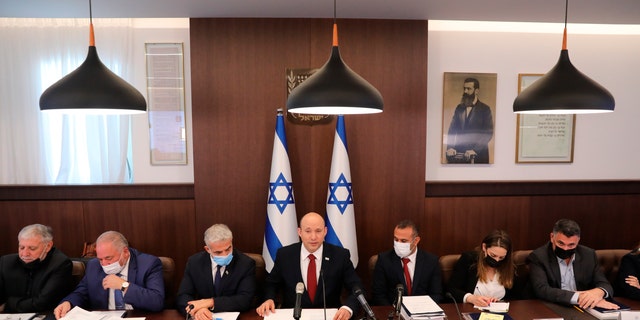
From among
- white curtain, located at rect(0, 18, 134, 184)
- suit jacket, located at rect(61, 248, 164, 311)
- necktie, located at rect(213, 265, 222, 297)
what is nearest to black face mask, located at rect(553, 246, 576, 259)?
necktie, located at rect(213, 265, 222, 297)

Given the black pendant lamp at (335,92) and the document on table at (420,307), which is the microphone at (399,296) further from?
the black pendant lamp at (335,92)

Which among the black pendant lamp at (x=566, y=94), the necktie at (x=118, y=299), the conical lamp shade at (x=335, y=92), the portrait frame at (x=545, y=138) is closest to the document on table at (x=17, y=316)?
the necktie at (x=118, y=299)

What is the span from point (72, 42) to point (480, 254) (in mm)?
3870

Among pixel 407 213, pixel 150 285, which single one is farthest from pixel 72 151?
pixel 407 213

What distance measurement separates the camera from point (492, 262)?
8.47ft

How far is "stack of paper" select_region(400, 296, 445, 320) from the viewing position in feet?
6.80

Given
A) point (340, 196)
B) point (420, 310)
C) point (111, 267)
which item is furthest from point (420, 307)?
point (111, 267)

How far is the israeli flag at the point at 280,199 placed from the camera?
3396mm

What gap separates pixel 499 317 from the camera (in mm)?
2090

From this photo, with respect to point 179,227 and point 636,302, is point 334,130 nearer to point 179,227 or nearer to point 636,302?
point 179,227

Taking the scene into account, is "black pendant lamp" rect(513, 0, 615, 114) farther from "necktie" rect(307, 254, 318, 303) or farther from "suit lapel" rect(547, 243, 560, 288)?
"necktie" rect(307, 254, 318, 303)

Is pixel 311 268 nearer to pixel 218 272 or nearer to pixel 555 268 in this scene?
pixel 218 272

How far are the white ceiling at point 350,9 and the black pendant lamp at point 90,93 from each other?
144 centimetres

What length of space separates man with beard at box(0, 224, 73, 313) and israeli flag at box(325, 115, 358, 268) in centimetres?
197
